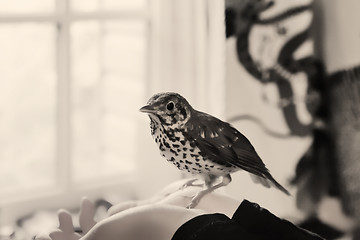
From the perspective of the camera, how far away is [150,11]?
1.21 m

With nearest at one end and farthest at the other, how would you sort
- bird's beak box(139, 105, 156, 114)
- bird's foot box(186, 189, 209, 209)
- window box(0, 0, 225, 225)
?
bird's beak box(139, 105, 156, 114), bird's foot box(186, 189, 209, 209), window box(0, 0, 225, 225)

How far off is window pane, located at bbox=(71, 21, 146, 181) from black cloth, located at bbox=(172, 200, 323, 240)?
60 centimetres

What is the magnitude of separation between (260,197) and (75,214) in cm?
31

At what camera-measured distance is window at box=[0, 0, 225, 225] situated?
1.12 metres

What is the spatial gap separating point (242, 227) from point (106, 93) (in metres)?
0.69

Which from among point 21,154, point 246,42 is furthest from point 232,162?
point 21,154

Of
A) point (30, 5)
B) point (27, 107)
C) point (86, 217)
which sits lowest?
point (86, 217)

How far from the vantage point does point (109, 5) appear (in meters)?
1.25

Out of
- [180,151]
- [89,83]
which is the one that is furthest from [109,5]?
[180,151]

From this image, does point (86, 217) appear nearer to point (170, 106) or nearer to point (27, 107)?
point (170, 106)

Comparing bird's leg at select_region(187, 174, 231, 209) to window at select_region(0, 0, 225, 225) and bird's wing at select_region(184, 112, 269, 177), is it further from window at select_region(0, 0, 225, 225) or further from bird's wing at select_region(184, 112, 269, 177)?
window at select_region(0, 0, 225, 225)

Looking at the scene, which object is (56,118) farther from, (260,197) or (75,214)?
(260,197)

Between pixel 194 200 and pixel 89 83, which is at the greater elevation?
pixel 89 83

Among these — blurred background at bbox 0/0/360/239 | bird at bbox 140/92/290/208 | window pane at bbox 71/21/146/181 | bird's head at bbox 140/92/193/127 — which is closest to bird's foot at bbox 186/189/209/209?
bird at bbox 140/92/290/208
